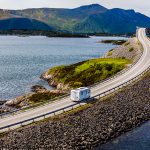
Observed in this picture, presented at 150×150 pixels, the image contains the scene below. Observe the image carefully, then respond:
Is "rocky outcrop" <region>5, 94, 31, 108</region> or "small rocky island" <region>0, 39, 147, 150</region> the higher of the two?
"small rocky island" <region>0, 39, 147, 150</region>

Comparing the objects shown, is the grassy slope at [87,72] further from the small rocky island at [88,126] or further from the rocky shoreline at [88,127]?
the rocky shoreline at [88,127]

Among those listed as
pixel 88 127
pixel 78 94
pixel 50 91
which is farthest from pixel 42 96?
pixel 88 127

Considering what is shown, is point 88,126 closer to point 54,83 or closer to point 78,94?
point 78,94

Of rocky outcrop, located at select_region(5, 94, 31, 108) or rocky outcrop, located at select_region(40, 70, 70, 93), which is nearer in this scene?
rocky outcrop, located at select_region(5, 94, 31, 108)

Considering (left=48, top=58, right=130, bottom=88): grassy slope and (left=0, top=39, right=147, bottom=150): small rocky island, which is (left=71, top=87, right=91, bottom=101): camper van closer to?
(left=0, top=39, right=147, bottom=150): small rocky island

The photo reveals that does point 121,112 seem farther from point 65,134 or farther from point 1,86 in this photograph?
point 1,86

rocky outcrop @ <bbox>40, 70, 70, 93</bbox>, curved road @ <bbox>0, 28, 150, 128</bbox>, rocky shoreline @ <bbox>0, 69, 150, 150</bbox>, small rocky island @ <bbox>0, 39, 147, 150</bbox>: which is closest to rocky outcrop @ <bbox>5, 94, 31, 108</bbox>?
curved road @ <bbox>0, 28, 150, 128</bbox>
